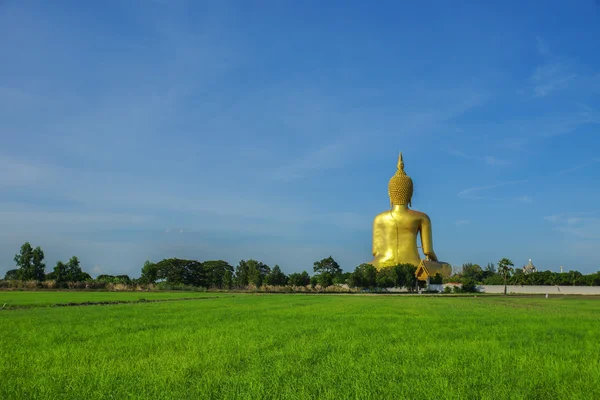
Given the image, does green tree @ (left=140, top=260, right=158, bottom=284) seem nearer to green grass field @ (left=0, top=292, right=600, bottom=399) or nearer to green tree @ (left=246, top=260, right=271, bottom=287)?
green tree @ (left=246, top=260, right=271, bottom=287)

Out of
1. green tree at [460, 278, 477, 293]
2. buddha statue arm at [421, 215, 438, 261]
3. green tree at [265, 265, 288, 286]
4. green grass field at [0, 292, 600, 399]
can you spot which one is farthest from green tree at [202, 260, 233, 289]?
green grass field at [0, 292, 600, 399]

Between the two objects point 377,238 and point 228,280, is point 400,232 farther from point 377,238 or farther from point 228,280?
point 228,280

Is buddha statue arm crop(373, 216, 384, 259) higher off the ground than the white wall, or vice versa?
buddha statue arm crop(373, 216, 384, 259)

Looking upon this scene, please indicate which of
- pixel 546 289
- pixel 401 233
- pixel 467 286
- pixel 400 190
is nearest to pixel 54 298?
pixel 467 286

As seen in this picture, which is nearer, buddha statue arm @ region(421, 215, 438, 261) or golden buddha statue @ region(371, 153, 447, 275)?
golden buddha statue @ region(371, 153, 447, 275)

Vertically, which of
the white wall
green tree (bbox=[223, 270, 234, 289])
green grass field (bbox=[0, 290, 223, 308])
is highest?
green tree (bbox=[223, 270, 234, 289])

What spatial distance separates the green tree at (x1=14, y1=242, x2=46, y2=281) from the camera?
61875 mm

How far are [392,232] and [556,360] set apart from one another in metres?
62.0

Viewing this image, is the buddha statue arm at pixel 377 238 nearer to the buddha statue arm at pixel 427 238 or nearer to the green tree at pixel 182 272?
the buddha statue arm at pixel 427 238

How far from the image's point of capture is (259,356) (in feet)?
27.7

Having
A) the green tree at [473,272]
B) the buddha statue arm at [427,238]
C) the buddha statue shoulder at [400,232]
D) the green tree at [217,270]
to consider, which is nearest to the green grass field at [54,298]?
the buddha statue shoulder at [400,232]

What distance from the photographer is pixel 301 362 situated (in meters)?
7.90

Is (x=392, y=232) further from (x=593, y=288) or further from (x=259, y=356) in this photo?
(x=259, y=356)

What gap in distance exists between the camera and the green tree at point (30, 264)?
203ft
